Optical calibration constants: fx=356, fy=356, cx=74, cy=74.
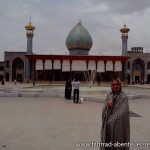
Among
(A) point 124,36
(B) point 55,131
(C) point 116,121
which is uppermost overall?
(A) point 124,36

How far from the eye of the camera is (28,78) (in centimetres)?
4691

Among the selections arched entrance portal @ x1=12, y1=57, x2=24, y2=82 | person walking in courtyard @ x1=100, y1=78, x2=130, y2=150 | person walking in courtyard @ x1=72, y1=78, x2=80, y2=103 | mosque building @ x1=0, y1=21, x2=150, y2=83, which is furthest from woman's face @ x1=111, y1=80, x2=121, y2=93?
arched entrance portal @ x1=12, y1=57, x2=24, y2=82

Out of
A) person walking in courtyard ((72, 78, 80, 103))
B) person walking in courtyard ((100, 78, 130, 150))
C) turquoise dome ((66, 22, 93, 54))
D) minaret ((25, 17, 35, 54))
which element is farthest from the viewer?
minaret ((25, 17, 35, 54))

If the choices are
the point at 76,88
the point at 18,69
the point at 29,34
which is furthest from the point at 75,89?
the point at 18,69

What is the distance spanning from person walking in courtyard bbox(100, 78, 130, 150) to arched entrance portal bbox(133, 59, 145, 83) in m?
57.6

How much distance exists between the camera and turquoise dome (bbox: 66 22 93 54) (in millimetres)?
48656

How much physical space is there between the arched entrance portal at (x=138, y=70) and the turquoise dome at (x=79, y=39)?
14.3 meters

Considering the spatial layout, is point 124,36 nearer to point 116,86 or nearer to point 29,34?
point 29,34

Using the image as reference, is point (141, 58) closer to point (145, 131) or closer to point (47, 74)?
point (47, 74)

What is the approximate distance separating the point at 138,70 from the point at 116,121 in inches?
2294

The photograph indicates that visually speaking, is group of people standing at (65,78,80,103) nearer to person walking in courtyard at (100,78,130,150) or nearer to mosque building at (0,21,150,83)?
person walking in courtyard at (100,78,130,150)

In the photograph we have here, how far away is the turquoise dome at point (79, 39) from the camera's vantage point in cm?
4866

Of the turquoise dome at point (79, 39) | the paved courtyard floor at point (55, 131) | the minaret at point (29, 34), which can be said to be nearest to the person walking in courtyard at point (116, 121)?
the paved courtyard floor at point (55, 131)

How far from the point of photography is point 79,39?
159ft
